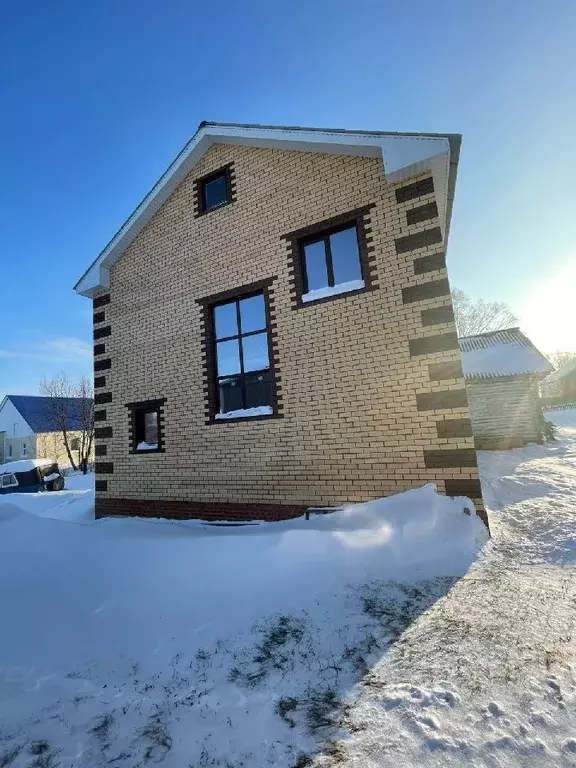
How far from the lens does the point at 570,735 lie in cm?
187

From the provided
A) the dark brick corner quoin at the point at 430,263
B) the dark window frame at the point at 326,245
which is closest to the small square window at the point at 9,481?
the dark window frame at the point at 326,245

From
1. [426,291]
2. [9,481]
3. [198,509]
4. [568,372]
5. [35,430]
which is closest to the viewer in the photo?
[426,291]

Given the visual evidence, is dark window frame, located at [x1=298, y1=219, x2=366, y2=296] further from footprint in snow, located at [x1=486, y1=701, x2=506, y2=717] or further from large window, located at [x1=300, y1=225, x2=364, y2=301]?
footprint in snow, located at [x1=486, y1=701, x2=506, y2=717]

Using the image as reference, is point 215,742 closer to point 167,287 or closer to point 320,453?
point 320,453

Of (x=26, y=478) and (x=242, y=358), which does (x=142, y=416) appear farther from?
(x=26, y=478)

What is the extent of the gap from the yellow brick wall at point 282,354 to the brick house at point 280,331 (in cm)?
3

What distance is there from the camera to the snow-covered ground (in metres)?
1.94

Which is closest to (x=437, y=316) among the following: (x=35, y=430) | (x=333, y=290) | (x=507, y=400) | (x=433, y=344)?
(x=433, y=344)

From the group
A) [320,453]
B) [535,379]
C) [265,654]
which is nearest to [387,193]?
[320,453]

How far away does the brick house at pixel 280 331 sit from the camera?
18.0ft

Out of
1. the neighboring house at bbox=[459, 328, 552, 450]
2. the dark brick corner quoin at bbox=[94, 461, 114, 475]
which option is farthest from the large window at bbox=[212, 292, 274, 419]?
the neighboring house at bbox=[459, 328, 552, 450]

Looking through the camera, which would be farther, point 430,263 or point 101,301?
point 101,301

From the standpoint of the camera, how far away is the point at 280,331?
21.3ft

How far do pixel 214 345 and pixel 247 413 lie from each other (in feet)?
5.20
